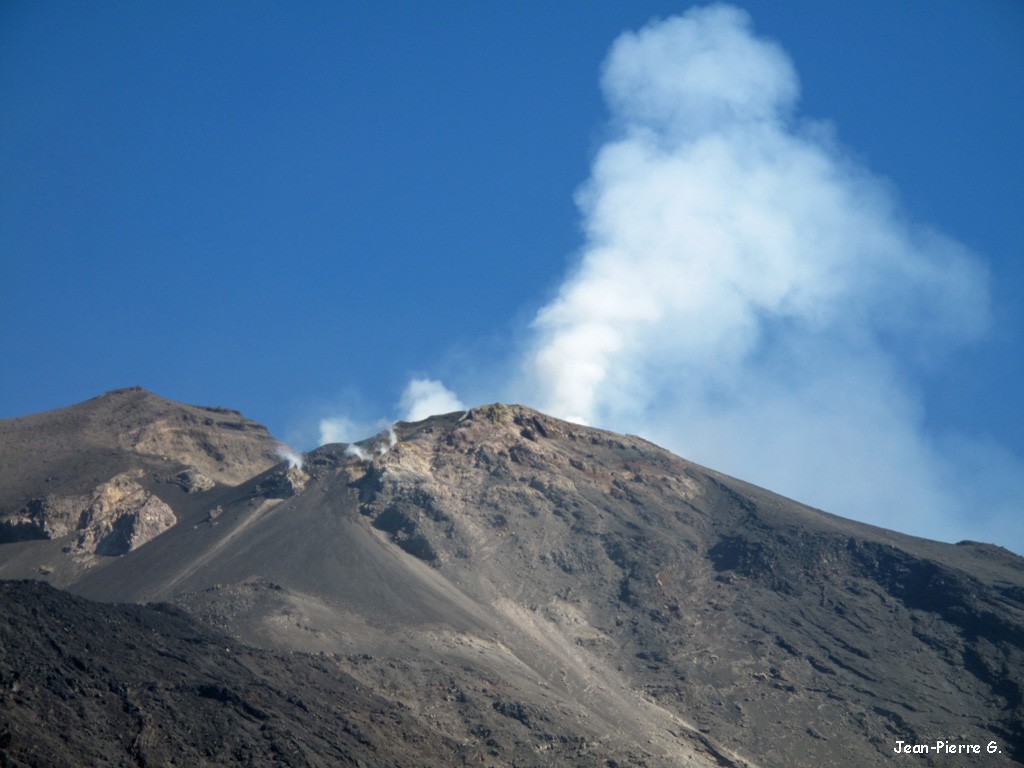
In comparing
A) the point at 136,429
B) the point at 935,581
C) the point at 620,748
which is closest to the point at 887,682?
the point at 935,581

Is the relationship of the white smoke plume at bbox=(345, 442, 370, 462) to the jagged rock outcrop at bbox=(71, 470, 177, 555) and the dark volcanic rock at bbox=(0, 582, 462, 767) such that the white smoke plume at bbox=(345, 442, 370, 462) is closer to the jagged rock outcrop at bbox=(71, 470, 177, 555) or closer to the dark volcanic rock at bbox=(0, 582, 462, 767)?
the jagged rock outcrop at bbox=(71, 470, 177, 555)

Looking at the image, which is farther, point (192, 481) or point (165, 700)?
point (192, 481)

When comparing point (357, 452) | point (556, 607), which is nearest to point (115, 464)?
Answer: point (357, 452)

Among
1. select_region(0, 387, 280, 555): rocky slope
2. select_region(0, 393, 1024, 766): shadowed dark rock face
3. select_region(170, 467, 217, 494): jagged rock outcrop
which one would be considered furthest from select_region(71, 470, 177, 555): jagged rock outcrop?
select_region(170, 467, 217, 494): jagged rock outcrop

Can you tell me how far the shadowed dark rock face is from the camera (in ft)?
184

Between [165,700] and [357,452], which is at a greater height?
[357,452]

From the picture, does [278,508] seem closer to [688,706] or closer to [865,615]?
[688,706]

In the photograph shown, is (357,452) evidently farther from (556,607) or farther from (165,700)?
(165,700)

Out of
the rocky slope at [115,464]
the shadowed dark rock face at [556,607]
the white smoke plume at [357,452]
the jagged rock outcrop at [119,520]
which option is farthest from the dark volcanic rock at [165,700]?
the white smoke plume at [357,452]

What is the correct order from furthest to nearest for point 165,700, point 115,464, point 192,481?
point 115,464, point 192,481, point 165,700

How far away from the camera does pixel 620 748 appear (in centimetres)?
5612

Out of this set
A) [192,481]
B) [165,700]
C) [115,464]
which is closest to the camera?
[165,700]

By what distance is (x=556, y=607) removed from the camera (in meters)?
79.0

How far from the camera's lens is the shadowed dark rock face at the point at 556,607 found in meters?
56.1
